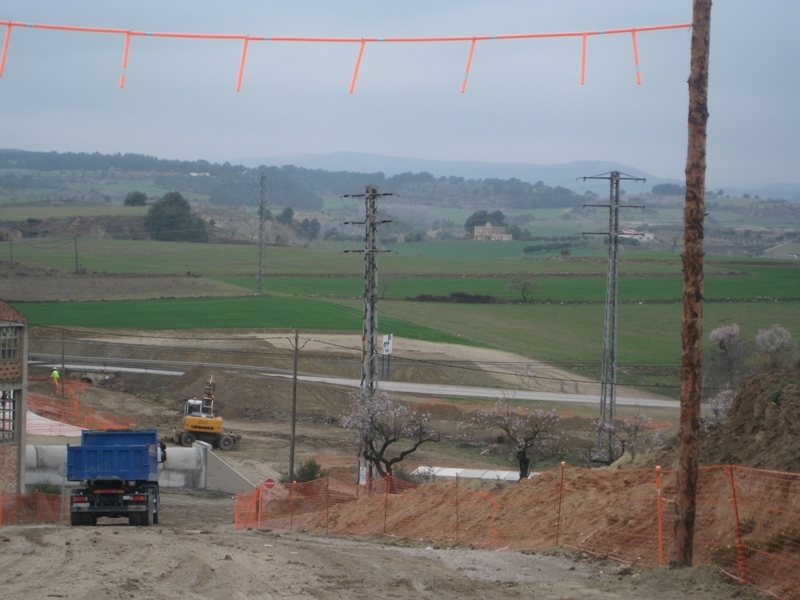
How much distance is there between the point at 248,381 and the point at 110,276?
137 ft

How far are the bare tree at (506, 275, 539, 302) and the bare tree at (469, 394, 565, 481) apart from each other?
1663 inches

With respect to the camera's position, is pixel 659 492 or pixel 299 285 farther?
pixel 299 285

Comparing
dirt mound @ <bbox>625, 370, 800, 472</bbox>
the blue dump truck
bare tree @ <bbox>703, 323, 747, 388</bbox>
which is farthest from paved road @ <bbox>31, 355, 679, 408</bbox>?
dirt mound @ <bbox>625, 370, 800, 472</bbox>

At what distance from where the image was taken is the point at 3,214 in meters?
150

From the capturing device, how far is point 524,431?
43406 mm

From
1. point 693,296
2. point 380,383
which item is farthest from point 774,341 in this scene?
point 693,296

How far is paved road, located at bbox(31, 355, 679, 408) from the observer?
2192 inches

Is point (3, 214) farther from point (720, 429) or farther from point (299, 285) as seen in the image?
point (720, 429)

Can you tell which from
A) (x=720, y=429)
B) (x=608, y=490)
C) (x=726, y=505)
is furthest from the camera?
(x=720, y=429)

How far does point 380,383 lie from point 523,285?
116ft

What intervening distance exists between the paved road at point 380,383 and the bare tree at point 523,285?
3229 cm

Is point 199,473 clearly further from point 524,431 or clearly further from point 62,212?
point 62,212

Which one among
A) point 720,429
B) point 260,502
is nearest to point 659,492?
point 720,429

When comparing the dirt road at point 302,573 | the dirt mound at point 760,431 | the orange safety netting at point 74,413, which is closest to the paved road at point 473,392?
the orange safety netting at point 74,413
